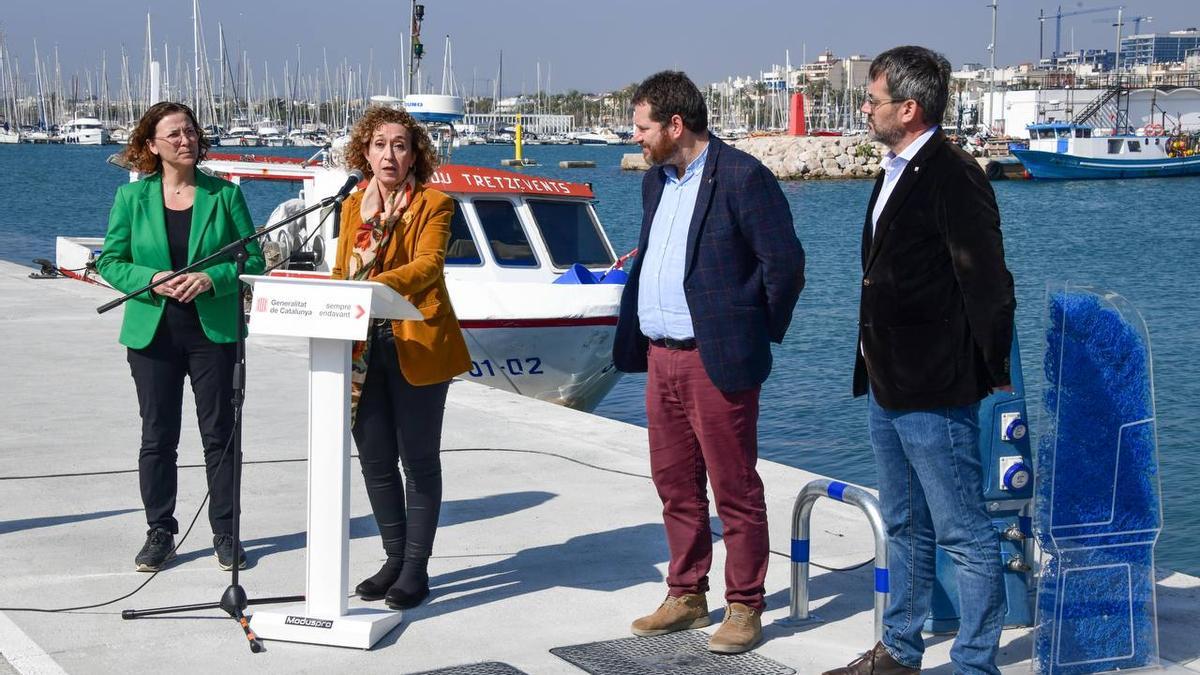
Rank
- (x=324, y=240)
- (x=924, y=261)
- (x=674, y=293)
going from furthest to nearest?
(x=324, y=240)
(x=674, y=293)
(x=924, y=261)

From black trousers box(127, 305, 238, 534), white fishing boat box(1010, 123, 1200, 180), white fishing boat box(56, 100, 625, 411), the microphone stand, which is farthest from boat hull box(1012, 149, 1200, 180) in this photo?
the microphone stand

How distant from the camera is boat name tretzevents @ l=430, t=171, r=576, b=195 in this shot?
13398 mm

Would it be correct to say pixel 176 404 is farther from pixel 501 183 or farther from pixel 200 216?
pixel 501 183

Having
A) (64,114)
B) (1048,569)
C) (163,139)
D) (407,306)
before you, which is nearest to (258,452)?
(163,139)

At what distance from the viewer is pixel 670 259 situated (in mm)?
5090

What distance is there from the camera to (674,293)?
16.7 feet

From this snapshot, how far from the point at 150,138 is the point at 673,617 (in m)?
2.98

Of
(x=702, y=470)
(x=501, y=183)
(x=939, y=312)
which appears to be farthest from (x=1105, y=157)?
(x=939, y=312)

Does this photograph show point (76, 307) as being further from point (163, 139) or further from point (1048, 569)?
point (1048, 569)

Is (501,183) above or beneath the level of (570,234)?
above

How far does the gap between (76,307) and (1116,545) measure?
13304 millimetres

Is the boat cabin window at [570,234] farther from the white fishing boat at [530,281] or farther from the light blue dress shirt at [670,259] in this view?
the light blue dress shirt at [670,259]

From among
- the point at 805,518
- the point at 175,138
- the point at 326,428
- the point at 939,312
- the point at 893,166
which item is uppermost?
the point at 175,138

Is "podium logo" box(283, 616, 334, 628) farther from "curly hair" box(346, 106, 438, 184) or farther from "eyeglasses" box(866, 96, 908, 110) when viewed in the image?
"eyeglasses" box(866, 96, 908, 110)
